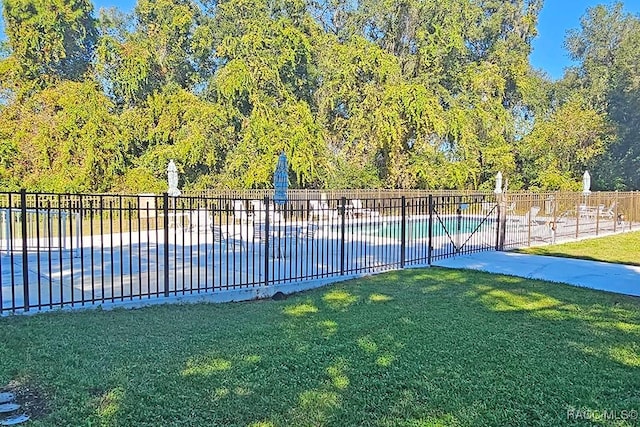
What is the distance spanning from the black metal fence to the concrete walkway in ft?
2.21

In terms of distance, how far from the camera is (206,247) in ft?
23.7

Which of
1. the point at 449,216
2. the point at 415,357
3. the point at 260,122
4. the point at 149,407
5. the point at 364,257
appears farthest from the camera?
the point at 260,122

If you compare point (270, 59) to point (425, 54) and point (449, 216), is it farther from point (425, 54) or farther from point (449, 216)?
point (449, 216)

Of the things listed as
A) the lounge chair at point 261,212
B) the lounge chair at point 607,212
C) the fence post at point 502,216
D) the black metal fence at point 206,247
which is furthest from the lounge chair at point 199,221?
the lounge chair at point 607,212

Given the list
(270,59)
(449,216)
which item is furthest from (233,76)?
(449,216)

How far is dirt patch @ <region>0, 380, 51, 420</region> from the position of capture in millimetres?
2888

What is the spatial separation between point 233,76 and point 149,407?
21.5 m

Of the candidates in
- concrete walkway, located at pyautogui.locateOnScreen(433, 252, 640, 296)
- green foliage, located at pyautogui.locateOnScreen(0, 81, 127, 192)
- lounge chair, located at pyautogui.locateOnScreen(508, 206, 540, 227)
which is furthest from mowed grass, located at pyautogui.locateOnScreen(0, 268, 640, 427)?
green foliage, located at pyautogui.locateOnScreen(0, 81, 127, 192)

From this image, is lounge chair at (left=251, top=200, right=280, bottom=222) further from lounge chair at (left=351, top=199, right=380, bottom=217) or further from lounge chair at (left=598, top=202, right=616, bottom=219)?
lounge chair at (left=598, top=202, right=616, bottom=219)

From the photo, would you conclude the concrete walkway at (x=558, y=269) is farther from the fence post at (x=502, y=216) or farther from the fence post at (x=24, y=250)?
the fence post at (x=24, y=250)

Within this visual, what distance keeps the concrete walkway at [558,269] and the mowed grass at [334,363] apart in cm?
125

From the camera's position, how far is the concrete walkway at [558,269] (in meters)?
7.22

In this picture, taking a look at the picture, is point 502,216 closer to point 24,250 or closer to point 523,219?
point 523,219

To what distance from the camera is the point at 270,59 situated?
23594mm
